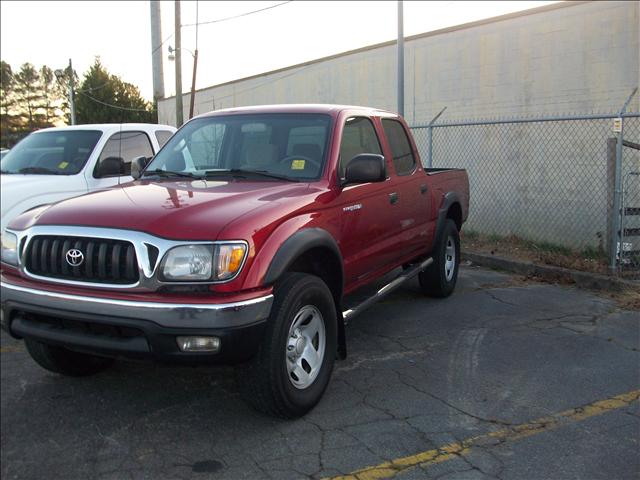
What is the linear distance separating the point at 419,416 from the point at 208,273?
1681mm

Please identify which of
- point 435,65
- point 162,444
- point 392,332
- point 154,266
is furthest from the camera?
point 435,65

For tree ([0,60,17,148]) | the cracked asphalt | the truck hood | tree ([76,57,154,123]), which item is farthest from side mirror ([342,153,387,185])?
tree ([0,60,17,148])

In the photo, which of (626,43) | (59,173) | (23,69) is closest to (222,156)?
(59,173)

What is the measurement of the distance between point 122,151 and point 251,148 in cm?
361

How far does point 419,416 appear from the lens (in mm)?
3773

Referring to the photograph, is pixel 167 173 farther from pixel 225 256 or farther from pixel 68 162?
pixel 68 162

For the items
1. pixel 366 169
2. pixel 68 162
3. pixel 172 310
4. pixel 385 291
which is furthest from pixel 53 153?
pixel 172 310

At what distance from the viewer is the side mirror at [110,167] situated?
6.78 m

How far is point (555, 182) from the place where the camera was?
31.4 feet

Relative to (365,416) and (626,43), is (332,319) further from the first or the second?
(626,43)

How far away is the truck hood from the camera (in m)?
3.20

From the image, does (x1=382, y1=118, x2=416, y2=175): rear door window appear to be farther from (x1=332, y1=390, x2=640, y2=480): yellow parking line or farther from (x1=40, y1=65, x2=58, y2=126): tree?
(x1=40, y1=65, x2=58, y2=126): tree

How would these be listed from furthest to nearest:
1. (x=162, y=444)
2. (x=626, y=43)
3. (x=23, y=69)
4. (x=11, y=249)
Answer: (x=23, y=69), (x=626, y=43), (x=11, y=249), (x=162, y=444)

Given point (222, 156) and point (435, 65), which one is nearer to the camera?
point (222, 156)
